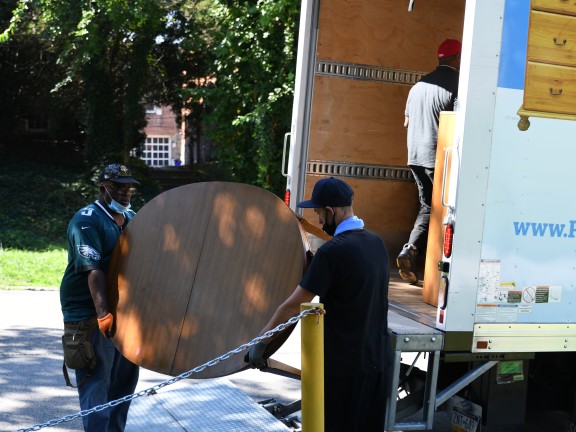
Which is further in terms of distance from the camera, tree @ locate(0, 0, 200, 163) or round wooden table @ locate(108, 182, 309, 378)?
tree @ locate(0, 0, 200, 163)

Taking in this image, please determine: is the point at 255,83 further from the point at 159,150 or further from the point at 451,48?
the point at 159,150

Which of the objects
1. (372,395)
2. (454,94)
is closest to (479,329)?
(372,395)

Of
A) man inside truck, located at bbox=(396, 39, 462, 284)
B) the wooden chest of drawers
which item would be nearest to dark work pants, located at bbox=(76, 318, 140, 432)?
man inside truck, located at bbox=(396, 39, 462, 284)

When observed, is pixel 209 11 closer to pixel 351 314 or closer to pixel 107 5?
pixel 107 5

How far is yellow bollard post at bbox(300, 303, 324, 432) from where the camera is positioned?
351cm

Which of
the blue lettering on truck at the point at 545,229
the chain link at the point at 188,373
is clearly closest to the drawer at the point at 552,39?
the blue lettering on truck at the point at 545,229

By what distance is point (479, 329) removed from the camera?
431 centimetres

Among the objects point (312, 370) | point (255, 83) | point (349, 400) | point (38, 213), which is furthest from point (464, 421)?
point (38, 213)

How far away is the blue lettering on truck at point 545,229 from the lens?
171 inches

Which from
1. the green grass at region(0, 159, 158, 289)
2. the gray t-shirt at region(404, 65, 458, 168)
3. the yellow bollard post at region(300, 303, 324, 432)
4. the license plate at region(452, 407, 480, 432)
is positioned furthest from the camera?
the green grass at region(0, 159, 158, 289)

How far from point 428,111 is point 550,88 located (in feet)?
4.44

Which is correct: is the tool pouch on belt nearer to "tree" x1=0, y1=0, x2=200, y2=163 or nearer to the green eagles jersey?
the green eagles jersey

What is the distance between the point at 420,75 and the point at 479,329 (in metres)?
2.82

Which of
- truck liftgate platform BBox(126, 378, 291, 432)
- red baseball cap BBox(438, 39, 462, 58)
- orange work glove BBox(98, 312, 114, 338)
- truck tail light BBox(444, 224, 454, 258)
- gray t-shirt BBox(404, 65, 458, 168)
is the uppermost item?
red baseball cap BBox(438, 39, 462, 58)
